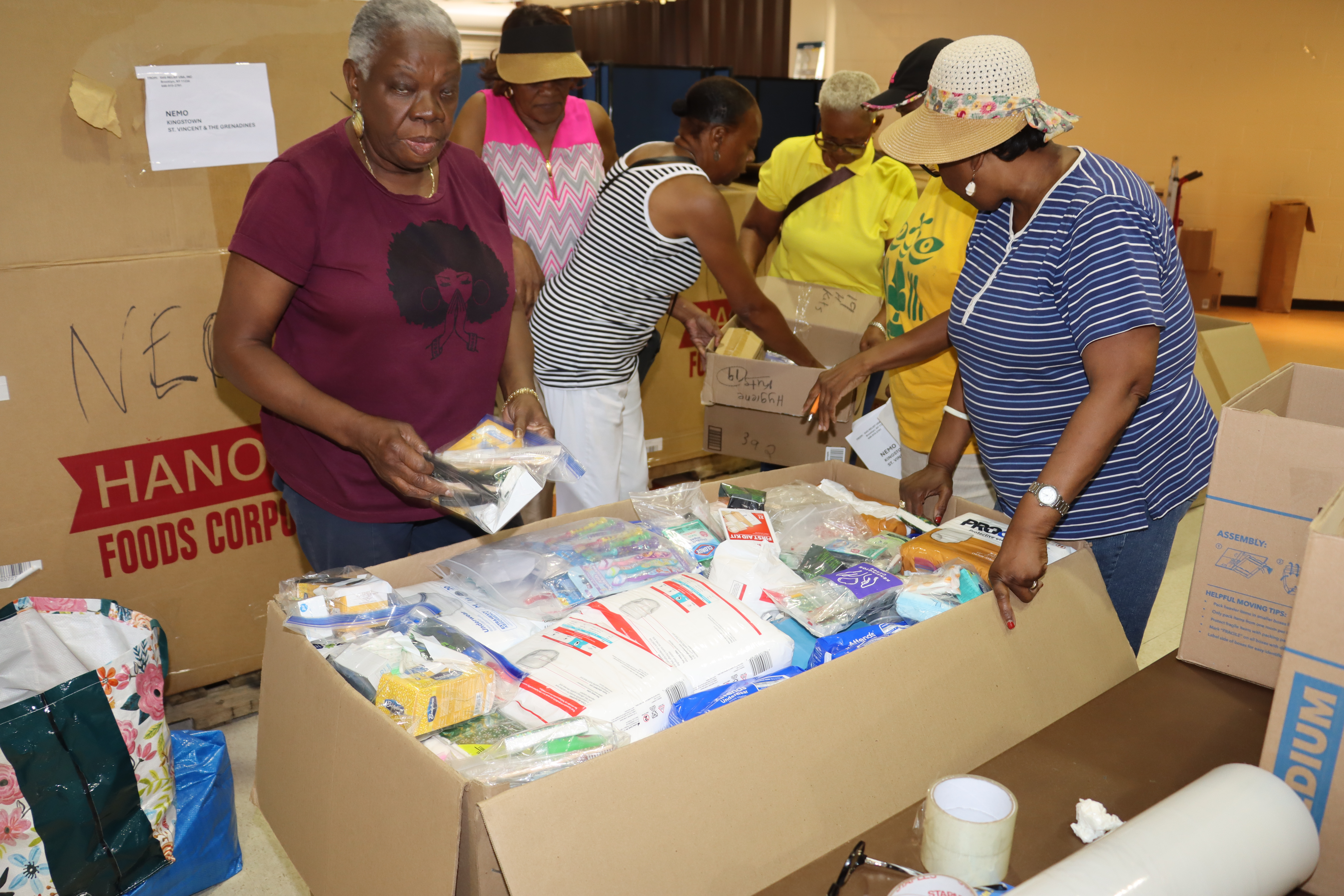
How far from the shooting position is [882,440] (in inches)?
87.7

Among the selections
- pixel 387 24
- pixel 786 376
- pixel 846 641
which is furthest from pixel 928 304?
pixel 387 24

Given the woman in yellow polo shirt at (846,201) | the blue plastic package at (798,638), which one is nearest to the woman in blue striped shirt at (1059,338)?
the blue plastic package at (798,638)

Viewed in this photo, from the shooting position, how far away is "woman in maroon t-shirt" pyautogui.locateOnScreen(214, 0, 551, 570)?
1372mm

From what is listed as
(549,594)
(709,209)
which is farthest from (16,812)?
(709,209)

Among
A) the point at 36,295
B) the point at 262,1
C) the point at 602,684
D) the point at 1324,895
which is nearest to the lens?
the point at 1324,895

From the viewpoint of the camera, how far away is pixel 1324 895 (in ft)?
2.83

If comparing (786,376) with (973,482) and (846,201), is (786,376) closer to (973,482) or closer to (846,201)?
(973,482)

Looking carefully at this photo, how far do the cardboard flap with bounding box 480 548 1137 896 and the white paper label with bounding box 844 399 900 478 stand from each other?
0.98m

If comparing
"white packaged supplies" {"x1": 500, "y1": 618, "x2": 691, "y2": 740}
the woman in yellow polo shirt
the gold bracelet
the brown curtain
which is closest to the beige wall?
the brown curtain

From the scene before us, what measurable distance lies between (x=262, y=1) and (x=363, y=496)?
133 cm

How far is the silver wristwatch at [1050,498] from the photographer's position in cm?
123

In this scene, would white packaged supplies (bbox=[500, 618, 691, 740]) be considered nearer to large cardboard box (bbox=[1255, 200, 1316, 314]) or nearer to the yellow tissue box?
the yellow tissue box

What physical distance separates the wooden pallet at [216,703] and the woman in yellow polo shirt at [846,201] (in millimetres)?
1767

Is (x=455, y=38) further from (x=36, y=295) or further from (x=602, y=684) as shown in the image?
(x=36, y=295)
